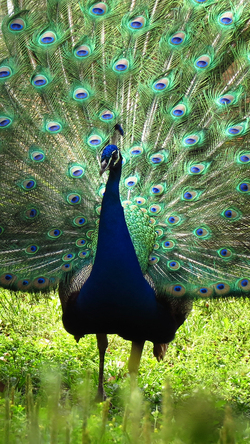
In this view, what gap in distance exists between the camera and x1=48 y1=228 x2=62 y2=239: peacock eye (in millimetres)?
3129

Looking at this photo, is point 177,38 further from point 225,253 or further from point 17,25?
point 225,253

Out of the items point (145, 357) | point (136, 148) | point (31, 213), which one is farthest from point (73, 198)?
point (145, 357)

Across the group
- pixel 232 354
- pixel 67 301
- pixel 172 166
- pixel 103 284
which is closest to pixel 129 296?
pixel 103 284

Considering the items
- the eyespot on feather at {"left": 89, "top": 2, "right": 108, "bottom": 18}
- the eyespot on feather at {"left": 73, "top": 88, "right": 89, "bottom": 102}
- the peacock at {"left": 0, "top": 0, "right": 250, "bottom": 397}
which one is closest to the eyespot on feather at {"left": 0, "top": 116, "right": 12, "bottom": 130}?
the peacock at {"left": 0, "top": 0, "right": 250, "bottom": 397}

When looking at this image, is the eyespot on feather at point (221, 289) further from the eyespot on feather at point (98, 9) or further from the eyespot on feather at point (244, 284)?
the eyespot on feather at point (98, 9)

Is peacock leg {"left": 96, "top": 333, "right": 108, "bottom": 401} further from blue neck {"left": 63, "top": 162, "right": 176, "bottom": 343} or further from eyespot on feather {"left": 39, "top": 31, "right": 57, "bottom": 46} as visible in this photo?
eyespot on feather {"left": 39, "top": 31, "right": 57, "bottom": 46}

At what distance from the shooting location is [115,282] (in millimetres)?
2877

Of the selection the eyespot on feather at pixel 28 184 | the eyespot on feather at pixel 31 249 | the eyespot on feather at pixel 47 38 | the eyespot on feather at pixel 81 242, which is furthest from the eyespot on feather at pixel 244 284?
the eyespot on feather at pixel 47 38

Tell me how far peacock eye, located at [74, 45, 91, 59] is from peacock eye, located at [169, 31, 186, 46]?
460mm

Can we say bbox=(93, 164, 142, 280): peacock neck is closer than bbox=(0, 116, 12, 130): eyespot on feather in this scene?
Yes

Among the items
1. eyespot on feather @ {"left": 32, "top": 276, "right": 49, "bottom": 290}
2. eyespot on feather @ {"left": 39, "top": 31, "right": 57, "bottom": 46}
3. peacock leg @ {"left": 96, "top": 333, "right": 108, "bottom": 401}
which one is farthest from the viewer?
peacock leg @ {"left": 96, "top": 333, "right": 108, "bottom": 401}

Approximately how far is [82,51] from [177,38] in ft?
1.70

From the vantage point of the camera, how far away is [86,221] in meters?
3.16

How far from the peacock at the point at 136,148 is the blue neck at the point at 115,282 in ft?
0.10
